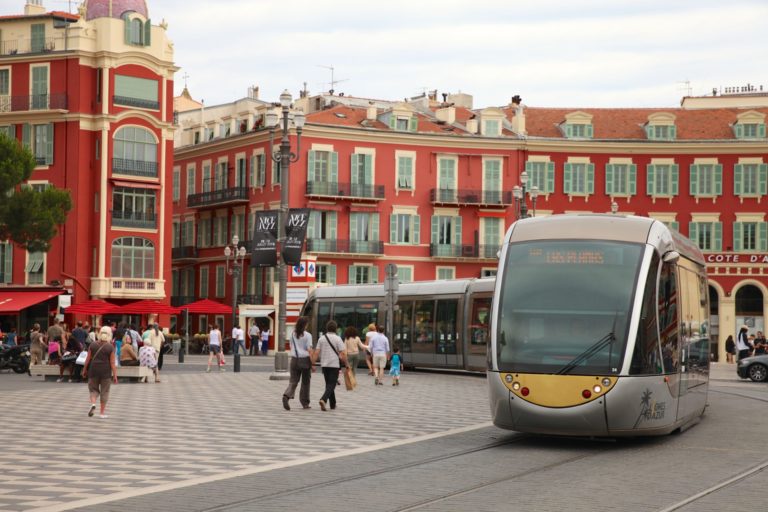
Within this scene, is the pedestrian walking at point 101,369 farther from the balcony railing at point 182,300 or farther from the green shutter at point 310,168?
the balcony railing at point 182,300

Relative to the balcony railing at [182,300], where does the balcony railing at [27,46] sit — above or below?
above

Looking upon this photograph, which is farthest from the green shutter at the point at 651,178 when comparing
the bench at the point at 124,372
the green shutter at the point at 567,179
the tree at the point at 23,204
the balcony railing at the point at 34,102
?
the bench at the point at 124,372

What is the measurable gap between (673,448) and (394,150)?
52107 mm

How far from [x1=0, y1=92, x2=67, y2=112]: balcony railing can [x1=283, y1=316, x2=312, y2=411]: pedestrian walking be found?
4165 centimetres

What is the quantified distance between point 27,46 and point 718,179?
124 feet

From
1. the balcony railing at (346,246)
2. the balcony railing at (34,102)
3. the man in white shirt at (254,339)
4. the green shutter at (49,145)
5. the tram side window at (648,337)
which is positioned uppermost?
the balcony railing at (34,102)

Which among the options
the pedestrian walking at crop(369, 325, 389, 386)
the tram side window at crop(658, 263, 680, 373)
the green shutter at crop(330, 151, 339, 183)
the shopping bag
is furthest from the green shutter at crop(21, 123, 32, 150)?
the tram side window at crop(658, 263, 680, 373)

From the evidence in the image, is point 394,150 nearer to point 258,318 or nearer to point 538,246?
point 258,318

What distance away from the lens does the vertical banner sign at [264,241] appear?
32938mm


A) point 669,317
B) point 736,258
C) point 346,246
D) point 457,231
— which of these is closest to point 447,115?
point 457,231

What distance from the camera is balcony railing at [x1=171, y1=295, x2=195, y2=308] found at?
74.8m

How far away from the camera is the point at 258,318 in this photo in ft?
224

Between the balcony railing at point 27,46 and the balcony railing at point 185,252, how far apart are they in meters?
16.3

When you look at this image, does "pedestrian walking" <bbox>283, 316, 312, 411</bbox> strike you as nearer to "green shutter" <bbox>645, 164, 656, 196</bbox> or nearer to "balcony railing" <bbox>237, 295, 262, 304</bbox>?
"balcony railing" <bbox>237, 295, 262, 304</bbox>
